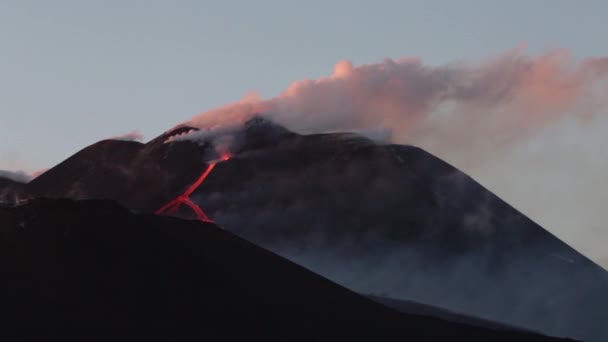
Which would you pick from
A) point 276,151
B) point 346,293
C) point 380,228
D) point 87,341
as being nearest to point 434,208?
point 380,228

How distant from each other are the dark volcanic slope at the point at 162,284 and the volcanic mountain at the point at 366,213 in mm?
24996

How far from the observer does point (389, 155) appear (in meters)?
114

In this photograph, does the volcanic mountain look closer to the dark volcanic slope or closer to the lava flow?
the lava flow

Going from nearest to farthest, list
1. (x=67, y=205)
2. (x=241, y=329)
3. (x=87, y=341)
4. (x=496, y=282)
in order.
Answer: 1. (x=87, y=341)
2. (x=241, y=329)
3. (x=67, y=205)
4. (x=496, y=282)

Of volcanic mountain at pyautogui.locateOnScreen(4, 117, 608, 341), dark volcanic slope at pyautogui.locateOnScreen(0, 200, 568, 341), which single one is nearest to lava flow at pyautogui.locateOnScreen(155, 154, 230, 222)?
volcanic mountain at pyautogui.locateOnScreen(4, 117, 608, 341)

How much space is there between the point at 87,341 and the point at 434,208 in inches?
2041

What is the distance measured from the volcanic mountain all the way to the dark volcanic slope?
2500 centimetres

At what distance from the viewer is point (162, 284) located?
237 ft

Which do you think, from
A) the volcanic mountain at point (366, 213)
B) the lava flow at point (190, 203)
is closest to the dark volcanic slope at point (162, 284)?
the lava flow at point (190, 203)

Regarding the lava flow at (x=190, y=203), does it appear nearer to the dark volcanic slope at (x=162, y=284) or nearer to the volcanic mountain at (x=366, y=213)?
the volcanic mountain at (x=366, y=213)

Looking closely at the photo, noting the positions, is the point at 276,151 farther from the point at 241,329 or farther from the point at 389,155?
the point at 241,329

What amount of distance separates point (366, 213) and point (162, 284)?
135ft

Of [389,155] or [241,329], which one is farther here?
[389,155]

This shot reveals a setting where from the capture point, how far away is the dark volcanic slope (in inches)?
2672
